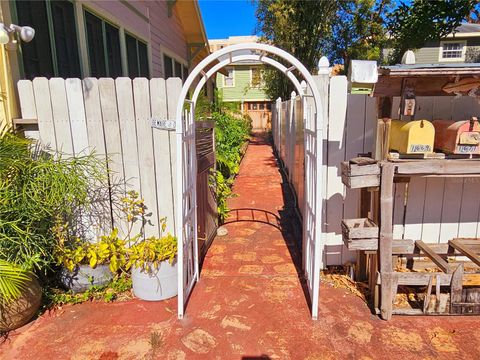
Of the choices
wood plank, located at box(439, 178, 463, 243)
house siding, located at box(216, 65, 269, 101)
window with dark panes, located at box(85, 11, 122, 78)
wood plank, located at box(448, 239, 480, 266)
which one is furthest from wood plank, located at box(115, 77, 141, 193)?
house siding, located at box(216, 65, 269, 101)

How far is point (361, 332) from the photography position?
277 cm

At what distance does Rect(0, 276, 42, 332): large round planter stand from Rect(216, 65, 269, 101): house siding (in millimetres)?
24404

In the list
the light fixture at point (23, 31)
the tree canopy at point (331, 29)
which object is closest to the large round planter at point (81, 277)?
the light fixture at point (23, 31)

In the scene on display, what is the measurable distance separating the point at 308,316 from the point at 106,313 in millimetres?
1922

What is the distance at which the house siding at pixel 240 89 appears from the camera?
2636cm

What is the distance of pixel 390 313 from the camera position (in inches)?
114

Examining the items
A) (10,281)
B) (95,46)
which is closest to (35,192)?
(10,281)

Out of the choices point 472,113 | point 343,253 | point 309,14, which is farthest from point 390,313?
point 309,14

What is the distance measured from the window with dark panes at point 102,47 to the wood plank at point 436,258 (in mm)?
4976

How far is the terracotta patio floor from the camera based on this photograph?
255 centimetres

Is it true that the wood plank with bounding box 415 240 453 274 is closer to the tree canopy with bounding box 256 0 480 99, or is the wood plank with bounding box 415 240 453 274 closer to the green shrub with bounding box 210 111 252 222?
the green shrub with bounding box 210 111 252 222

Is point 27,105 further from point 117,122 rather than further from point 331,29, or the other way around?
point 331,29

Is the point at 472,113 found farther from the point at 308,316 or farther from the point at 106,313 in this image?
the point at 106,313

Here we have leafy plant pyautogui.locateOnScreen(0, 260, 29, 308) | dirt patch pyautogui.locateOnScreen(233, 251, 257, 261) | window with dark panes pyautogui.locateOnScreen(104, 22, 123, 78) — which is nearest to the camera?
leafy plant pyautogui.locateOnScreen(0, 260, 29, 308)
